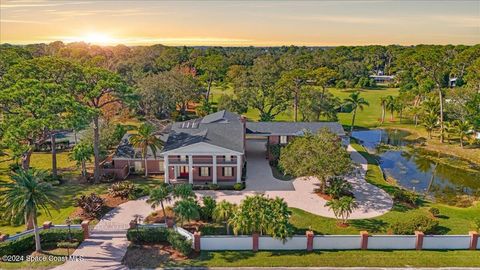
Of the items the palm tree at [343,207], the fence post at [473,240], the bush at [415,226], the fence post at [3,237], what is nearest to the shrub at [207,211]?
the palm tree at [343,207]

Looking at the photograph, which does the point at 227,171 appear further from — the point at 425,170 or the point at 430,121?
the point at 430,121

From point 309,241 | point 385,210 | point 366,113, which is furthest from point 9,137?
point 366,113

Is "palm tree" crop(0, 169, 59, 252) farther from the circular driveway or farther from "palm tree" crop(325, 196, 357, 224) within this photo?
"palm tree" crop(325, 196, 357, 224)

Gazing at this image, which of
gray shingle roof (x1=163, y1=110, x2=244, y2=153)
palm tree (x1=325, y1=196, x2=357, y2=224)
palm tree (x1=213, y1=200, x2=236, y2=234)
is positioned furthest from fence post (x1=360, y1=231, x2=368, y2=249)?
gray shingle roof (x1=163, y1=110, x2=244, y2=153)

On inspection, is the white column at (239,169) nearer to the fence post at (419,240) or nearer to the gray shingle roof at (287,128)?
the gray shingle roof at (287,128)

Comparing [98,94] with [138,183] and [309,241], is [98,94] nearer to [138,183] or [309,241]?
[138,183]

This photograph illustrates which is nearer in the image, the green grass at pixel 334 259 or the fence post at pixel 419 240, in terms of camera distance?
the green grass at pixel 334 259

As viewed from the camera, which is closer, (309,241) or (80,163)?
(309,241)

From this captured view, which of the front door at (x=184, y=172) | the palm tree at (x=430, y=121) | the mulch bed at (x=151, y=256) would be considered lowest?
the mulch bed at (x=151, y=256)
